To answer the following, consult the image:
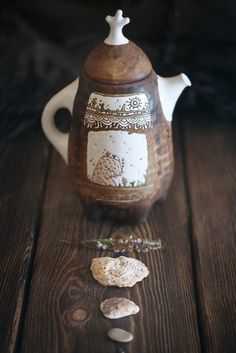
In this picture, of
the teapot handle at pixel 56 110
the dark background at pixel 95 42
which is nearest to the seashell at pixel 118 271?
the teapot handle at pixel 56 110

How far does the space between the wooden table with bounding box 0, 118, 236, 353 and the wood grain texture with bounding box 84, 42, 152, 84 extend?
21 cm

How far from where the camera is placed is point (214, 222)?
824 millimetres

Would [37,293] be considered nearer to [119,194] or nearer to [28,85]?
[119,194]

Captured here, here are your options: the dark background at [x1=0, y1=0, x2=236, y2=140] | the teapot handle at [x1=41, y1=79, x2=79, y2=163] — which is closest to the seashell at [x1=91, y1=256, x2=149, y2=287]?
the teapot handle at [x1=41, y1=79, x2=79, y2=163]

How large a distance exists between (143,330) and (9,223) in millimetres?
265

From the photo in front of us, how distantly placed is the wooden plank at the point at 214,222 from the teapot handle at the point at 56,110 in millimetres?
208

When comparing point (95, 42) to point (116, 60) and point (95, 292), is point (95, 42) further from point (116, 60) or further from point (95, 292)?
point (95, 292)

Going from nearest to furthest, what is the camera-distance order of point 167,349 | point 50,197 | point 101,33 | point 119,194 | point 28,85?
point 167,349 → point 119,194 → point 50,197 → point 28,85 → point 101,33

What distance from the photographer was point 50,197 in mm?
882

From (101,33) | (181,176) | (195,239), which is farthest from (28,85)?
(195,239)

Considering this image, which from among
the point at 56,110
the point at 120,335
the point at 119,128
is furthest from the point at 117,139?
the point at 120,335

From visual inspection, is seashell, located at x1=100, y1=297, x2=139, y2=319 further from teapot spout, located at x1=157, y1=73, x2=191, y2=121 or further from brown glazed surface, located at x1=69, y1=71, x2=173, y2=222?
teapot spout, located at x1=157, y1=73, x2=191, y2=121

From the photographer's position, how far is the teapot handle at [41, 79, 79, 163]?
0.78 meters

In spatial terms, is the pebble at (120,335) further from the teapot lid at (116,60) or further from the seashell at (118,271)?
the teapot lid at (116,60)
